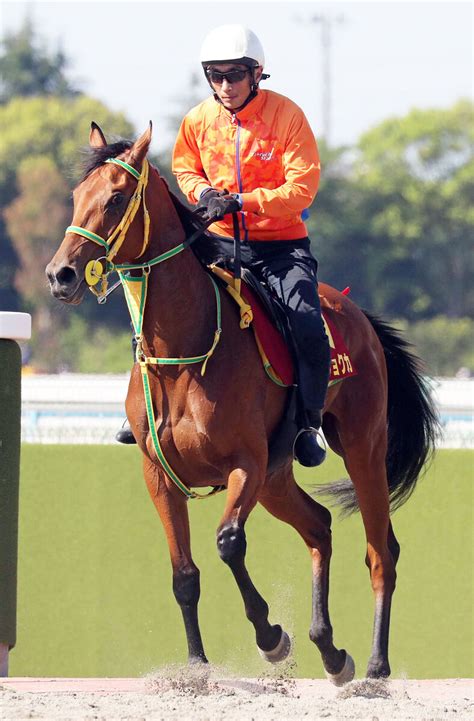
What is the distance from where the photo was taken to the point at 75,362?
51469 mm

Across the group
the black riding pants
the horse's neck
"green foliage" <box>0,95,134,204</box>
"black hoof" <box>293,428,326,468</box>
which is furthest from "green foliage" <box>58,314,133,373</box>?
the horse's neck

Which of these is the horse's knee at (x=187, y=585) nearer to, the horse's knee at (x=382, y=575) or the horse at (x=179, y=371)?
the horse at (x=179, y=371)

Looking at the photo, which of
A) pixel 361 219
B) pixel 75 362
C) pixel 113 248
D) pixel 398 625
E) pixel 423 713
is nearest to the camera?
pixel 113 248

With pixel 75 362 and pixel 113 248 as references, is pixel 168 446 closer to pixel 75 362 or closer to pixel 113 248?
pixel 113 248

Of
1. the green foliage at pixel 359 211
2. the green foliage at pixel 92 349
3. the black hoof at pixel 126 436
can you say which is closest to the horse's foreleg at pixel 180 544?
the black hoof at pixel 126 436

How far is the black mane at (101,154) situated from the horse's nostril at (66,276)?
1.56ft

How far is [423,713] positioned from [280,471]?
1455 millimetres

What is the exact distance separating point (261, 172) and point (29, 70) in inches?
2760

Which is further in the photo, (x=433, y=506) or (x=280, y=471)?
(x=433, y=506)

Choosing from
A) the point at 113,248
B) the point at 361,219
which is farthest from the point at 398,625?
the point at 361,219

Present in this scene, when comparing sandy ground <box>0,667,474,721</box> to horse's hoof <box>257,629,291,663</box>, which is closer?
sandy ground <box>0,667,474,721</box>

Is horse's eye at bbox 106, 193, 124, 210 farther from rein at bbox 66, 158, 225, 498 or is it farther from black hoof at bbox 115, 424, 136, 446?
black hoof at bbox 115, 424, 136, 446

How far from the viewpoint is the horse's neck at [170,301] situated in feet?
19.5

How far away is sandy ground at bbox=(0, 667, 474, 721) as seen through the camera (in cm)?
559
